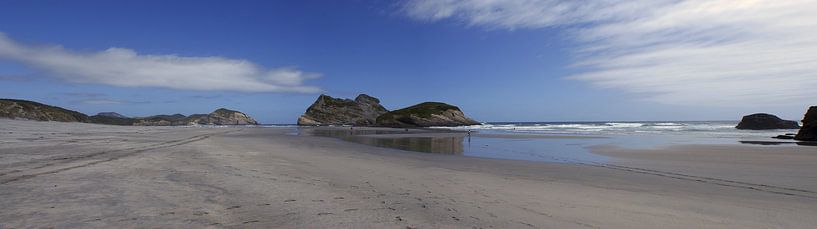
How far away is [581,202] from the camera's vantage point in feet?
30.0

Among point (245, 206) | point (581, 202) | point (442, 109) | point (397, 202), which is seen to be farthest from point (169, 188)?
point (442, 109)

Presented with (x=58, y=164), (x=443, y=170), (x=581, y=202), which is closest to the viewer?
(x=581, y=202)

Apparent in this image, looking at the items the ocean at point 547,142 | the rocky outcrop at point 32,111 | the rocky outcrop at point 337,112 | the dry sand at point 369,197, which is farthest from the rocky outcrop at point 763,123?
the rocky outcrop at point 32,111

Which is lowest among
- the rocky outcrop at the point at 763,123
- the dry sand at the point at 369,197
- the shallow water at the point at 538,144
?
the dry sand at the point at 369,197

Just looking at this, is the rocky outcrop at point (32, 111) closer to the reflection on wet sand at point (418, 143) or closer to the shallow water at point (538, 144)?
the reflection on wet sand at point (418, 143)

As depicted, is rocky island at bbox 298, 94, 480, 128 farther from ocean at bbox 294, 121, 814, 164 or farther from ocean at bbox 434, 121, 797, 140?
ocean at bbox 294, 121, 814, 164

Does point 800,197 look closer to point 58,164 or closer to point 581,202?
point 581,202

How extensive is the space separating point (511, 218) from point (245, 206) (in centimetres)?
474

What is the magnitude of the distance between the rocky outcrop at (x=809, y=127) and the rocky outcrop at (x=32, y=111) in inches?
4103

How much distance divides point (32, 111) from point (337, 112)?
317 ft

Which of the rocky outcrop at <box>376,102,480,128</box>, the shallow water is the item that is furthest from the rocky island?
the shallow water

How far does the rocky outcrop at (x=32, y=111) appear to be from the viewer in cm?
7106

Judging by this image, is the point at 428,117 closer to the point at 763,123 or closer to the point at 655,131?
the point at 655,131

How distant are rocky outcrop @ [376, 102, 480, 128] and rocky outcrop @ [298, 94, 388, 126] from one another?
2525 centimetres
